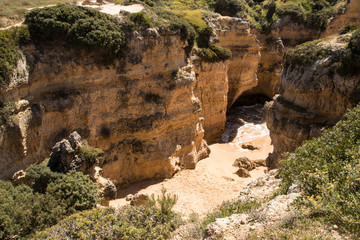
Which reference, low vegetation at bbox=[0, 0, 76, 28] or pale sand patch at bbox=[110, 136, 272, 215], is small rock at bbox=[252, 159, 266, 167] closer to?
pale sand patch at bbox=[110, 136, 272, 215]

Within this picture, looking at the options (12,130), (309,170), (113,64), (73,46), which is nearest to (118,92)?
(113,64)

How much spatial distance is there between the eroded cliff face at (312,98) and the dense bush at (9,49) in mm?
17908

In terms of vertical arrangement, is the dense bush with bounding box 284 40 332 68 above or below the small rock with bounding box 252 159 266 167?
above

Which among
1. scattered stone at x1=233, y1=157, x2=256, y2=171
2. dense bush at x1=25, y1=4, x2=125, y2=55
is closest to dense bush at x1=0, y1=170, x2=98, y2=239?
dense bush at x1=25, y1=4, x2=125, y2=55

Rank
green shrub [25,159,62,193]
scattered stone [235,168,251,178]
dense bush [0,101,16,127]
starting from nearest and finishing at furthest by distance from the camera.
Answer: green shrub [25,159,62,193]
dense bush [0,101,16,127]
scattered stone [235,168,251,178]

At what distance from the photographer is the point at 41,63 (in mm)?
19000

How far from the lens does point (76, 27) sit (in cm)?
1966

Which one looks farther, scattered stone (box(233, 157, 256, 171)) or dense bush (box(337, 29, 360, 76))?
scattered stone (box(233, 157, 256, 171))

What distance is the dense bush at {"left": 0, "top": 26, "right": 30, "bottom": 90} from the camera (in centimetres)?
1611

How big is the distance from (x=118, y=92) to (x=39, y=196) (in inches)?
440

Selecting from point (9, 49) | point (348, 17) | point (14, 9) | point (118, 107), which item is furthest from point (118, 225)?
point (348, 17)

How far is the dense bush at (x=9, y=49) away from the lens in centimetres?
1611

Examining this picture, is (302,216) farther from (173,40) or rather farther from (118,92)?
(173,40)

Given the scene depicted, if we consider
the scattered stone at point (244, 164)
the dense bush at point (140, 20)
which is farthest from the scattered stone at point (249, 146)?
the dense bush at point (140, 20)
